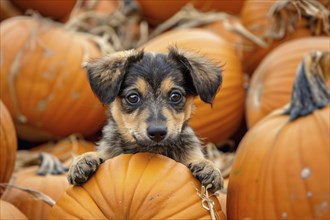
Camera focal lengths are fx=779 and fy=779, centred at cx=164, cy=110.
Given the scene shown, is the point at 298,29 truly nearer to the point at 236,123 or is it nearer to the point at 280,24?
the point at 280,24

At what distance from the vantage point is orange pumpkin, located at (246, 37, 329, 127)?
5.39 m

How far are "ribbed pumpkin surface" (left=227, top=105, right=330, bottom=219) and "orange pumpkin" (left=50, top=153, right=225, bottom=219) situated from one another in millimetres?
240

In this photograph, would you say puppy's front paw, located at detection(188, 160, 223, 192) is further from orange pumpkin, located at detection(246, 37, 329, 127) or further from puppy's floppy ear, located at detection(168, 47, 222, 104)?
orange pumpkin, located at detection(246, 37, 329, 127)

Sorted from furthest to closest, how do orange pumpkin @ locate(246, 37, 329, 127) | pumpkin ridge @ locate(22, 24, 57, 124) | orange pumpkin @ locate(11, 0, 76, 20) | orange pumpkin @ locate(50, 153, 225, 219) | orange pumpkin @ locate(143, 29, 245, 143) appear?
orange pumpkin @ locate(11, 0, 76, 20)
pumpkin ridge @ locate(22, 24, 57, 124)
orange pumpkin @ locate(143, 29, 245, 143)
orange pumpkin @ locate(246, 37, 329, 127)
orange pumpkin @ locate(50, 153, 225, 219)

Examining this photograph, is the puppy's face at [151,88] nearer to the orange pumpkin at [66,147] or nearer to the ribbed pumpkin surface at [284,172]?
the ribbed pumpkin surface at [284,172]

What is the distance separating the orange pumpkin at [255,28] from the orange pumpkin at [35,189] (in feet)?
6.52

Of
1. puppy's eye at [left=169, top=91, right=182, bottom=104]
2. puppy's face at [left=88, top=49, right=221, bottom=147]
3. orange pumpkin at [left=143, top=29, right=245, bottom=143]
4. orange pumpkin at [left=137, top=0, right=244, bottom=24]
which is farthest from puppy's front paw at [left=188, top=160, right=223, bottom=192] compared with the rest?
orange pumpkin at [left=137, top=0, right=244, bottom=24]

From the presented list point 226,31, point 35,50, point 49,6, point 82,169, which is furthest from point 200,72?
point 49,6

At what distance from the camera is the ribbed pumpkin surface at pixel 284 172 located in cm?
359

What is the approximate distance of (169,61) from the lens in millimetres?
3994

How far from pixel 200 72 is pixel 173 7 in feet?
8.55

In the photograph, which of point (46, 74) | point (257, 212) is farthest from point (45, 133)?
point (257, 212)

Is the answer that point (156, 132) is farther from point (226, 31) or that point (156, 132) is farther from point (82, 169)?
point (226, 31)

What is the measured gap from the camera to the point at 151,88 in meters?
3.82
